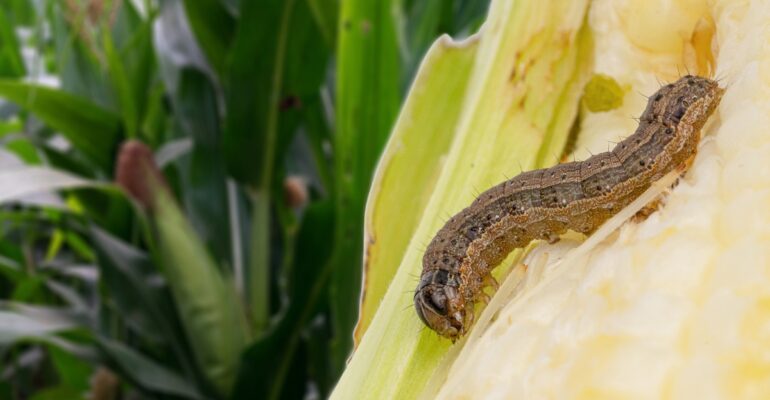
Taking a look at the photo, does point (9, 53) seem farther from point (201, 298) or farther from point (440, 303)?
point (440, 303)

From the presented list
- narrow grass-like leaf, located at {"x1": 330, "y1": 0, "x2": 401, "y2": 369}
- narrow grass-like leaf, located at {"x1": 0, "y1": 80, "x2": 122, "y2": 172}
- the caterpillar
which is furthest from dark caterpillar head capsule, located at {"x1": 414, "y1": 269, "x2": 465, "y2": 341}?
narrow grass-like leaf, located at {"x1": 0, "y1": 80, "x2": 122, "y2": 172}

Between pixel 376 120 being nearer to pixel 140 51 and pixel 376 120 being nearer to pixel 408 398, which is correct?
pixel 408 398

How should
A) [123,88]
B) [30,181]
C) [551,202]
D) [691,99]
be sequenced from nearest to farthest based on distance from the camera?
[691,99], [551,202], [30,181], [123,88]

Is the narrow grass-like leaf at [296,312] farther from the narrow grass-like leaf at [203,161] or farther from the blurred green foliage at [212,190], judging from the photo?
the narrow grass-like leaf at [203,161]

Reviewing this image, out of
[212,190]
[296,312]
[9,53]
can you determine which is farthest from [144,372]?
[9,53]

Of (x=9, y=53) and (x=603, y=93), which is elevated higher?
(x=603, y=93)

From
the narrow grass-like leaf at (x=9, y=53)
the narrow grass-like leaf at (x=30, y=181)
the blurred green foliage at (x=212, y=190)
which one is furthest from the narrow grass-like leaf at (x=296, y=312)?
the narrow grass-like leaf at (x=9, y=53)
